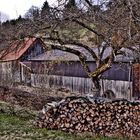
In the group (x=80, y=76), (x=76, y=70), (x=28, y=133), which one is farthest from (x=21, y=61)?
(x=28, y=133)

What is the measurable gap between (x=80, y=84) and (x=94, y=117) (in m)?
24.8

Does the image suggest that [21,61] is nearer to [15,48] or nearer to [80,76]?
[80,76]

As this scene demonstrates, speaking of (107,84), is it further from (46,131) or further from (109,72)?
(46,131)

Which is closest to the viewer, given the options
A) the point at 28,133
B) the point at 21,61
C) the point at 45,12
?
the point at 28,133

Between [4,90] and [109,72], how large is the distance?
14.1 meters

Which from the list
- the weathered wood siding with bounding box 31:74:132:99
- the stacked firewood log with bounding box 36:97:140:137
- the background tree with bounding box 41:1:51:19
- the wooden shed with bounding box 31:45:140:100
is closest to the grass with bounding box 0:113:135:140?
the stacked firewood log with bounding box 36:97:140:137

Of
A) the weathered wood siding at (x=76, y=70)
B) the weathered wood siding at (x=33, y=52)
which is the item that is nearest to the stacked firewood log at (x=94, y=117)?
the weathered wood siding at (x=76, y=70)

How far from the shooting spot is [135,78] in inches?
1267

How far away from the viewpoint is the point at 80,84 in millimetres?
38438

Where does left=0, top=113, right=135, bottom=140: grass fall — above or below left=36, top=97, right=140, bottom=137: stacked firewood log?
below

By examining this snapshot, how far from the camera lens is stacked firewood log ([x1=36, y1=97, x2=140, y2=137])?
13.4 m

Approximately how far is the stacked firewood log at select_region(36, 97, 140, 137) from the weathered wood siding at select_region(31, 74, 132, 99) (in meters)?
17.1

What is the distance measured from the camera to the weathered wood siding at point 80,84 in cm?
3350

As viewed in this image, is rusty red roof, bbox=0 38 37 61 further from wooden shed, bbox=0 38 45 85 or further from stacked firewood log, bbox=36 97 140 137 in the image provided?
stacked firewood log, bbox=36 97 140 137
